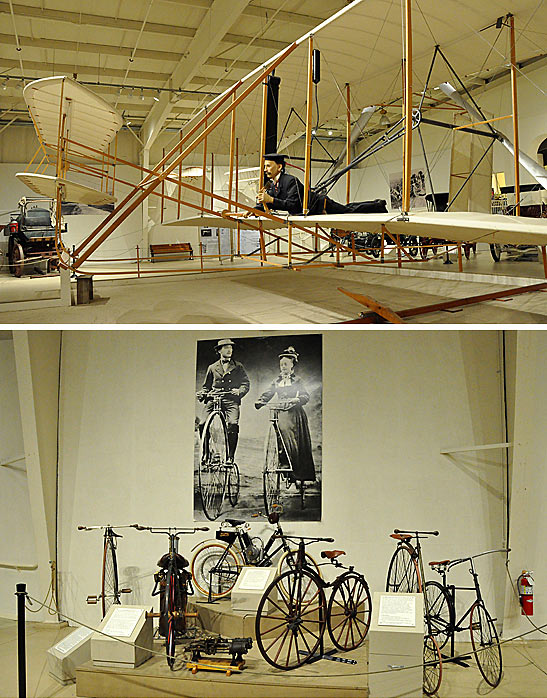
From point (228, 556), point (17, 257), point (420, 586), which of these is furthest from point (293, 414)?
point (17, 257)

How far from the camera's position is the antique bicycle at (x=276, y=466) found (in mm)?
6773

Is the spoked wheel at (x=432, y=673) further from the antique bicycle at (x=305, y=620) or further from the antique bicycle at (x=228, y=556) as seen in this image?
the antique bicycle at (x=228, y=556)

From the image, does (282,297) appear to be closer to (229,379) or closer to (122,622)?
(229,379)

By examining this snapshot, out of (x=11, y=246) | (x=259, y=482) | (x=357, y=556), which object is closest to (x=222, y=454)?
(x=259, y=482)

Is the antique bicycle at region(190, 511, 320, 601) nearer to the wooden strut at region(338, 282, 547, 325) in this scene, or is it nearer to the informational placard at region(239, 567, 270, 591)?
the informational placard at region(239, 567, 270, 591)

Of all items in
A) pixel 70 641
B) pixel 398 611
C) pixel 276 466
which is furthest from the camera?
pixel 276 466

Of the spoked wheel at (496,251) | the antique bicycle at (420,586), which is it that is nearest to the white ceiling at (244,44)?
the spoked wheel at (496,251)

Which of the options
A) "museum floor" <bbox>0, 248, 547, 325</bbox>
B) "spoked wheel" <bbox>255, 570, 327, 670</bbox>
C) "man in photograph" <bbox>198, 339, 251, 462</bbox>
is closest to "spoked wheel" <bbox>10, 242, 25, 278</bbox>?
"museum floor" <bbox>0, 248, 547, 325</bbox>

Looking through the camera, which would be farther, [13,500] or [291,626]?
[13,500]

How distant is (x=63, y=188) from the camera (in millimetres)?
4164

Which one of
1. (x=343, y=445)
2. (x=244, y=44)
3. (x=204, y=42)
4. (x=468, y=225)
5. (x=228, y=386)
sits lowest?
(x=343, y=445)

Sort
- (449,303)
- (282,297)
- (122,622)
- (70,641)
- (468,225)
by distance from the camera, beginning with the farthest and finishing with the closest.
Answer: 1. (70,641)
2. (122,622)
3. (282,297)
4. (449,303)
5. (468,225)

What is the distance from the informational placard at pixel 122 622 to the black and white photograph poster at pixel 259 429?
175 cm

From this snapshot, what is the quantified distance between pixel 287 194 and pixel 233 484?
13.3 ft
